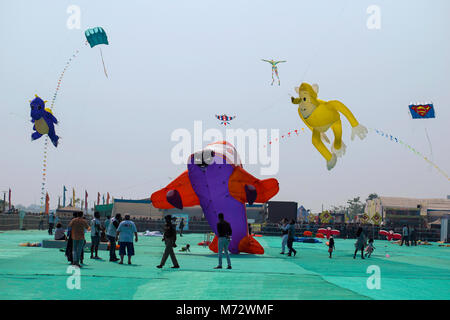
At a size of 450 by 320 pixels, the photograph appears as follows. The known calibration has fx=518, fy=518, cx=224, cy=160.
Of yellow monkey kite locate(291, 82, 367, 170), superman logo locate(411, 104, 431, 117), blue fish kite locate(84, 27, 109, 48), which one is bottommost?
yellow monkey kite locate(291, 82, 367, 170)

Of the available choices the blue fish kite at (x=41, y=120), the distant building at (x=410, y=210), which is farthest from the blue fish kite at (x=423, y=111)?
the distant building at (x=410, y=210)

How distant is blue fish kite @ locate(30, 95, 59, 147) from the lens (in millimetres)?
22656

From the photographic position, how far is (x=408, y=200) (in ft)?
287

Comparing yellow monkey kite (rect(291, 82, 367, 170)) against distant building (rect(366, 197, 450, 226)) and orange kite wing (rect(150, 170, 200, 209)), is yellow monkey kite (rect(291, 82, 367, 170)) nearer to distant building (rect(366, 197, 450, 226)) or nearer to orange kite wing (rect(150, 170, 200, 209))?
orange kite wing (rect(150, 170, 200, 209))

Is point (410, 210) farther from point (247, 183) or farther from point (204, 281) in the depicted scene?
point (204, 281)

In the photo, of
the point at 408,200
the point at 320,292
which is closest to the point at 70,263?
the point at 320,292

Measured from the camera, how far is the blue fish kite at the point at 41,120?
22.7 meters

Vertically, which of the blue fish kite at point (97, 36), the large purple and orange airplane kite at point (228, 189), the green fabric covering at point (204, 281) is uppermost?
the blue fish kite at point (97, 36)

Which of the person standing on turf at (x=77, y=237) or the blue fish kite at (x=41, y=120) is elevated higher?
the blue fish kite at (x=41, y=120)

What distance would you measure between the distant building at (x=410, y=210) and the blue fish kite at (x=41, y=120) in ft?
226

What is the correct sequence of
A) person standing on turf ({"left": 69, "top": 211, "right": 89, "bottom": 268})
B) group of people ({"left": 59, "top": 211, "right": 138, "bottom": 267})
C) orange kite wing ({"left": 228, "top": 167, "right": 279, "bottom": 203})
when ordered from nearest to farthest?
person standing on turf ({"left": 69, "top": 211, "right": 89, "bottom": 268}), group of people ({"left": 59, "top": 211, "right": 138, "bottom": 267}), orange kite wing ({"left": 228, "top": 167, "right": 279, "bottom": 203})

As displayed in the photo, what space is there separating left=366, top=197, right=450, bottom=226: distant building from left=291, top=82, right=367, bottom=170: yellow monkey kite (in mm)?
68882

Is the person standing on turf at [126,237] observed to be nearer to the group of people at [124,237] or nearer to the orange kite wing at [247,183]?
the group of people at [124,237]

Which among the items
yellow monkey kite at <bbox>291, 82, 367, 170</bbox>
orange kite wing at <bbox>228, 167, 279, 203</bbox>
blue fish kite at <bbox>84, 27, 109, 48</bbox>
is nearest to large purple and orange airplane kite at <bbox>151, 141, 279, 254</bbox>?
orange kite wing at <bbox>228, 167, 279, 203</bbox>
